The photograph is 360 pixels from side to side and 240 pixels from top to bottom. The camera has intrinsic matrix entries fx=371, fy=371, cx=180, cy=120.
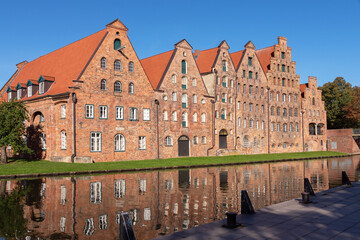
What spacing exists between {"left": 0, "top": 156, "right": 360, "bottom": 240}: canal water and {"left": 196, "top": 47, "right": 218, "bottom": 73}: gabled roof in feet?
112

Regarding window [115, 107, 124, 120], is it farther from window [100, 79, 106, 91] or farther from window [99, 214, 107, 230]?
window [99, 214, 107, 230]

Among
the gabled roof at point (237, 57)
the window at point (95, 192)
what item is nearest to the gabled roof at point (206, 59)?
the gabled roof at point (237, 57)

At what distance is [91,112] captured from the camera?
1492 inches

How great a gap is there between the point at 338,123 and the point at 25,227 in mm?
82595

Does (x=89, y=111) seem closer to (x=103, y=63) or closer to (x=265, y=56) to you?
(x=103, y=63)

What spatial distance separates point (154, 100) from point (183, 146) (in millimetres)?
7574

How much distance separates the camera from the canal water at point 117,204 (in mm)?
10120

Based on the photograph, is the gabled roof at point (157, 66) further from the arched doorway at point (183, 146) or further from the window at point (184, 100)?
the arched doorway at point (183, 146)

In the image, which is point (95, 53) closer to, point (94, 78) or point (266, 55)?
point (94, 78)

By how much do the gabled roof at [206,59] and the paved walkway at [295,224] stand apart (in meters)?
42.5

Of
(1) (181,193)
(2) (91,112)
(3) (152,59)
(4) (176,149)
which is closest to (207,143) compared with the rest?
(4) (176,149)

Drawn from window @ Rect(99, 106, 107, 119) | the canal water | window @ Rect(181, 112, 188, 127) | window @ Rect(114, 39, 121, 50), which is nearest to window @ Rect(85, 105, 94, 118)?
window @ Rect(99, 106, 107, 119)

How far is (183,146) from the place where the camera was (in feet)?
156

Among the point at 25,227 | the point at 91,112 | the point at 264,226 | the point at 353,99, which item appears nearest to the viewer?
the point at 264,226
